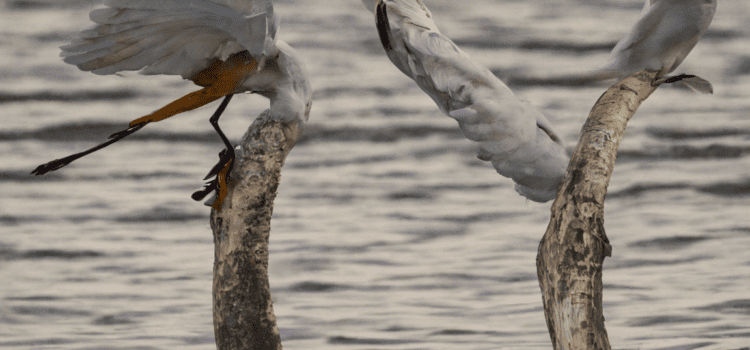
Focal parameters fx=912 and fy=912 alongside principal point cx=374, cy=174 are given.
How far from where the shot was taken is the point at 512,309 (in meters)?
1.42

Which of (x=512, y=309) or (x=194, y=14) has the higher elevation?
(x=194, y=14)

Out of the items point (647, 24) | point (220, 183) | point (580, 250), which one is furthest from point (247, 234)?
point (647, 24)

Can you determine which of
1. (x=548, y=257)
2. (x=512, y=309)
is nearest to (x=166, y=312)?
(x=512, y=309)

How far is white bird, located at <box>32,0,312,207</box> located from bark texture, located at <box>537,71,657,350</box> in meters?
0.28

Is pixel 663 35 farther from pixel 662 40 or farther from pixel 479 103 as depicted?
pixel 479 103

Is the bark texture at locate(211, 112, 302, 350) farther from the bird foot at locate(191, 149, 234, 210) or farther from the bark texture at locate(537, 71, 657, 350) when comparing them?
the bark texture at locate(537, 71, 657, 350)

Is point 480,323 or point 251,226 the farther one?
point 480,323

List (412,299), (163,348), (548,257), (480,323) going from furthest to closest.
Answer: (412,299)
(480,323)
(163,348)
(548,257)

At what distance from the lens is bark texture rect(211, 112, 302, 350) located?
0.91 meters

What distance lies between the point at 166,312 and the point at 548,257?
0.83m

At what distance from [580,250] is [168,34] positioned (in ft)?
1.35

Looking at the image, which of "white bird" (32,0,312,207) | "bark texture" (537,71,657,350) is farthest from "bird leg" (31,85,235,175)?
"bark texture" (537,71,657,350)

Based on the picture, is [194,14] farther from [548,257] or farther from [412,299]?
[412,299]

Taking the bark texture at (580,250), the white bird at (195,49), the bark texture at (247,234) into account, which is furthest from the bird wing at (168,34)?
the bark texture at (580,250)
